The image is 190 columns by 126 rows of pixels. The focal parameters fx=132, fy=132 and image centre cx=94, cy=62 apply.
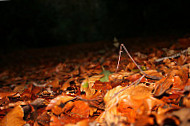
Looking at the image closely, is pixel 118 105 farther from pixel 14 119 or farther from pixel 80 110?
pixel 14 119

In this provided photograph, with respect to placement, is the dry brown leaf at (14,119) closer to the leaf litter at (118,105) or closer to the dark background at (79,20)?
the leaf litter at (118,105)

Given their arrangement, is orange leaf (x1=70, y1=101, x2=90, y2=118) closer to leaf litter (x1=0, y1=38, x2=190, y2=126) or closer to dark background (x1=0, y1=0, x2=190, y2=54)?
A: leaf litter (x1=0, y1=38, x2=190, y2=126)

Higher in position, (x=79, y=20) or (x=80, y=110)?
(x=79, y=20)

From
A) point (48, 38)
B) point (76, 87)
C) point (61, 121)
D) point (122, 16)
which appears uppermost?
point (122, 16)

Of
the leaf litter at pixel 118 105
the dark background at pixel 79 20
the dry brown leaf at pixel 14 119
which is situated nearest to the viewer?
the leaf litter at pixel 118 105

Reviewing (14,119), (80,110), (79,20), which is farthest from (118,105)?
(79,20)

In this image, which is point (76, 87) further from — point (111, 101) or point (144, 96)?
point (144, 96)

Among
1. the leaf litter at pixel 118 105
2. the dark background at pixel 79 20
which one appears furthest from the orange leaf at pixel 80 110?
the dark background at pixel 79 20

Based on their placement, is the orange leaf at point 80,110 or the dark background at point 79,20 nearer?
the orange leaf at point 80,110

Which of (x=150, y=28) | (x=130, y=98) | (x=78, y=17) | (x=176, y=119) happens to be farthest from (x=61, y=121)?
(x=150, y=28)
